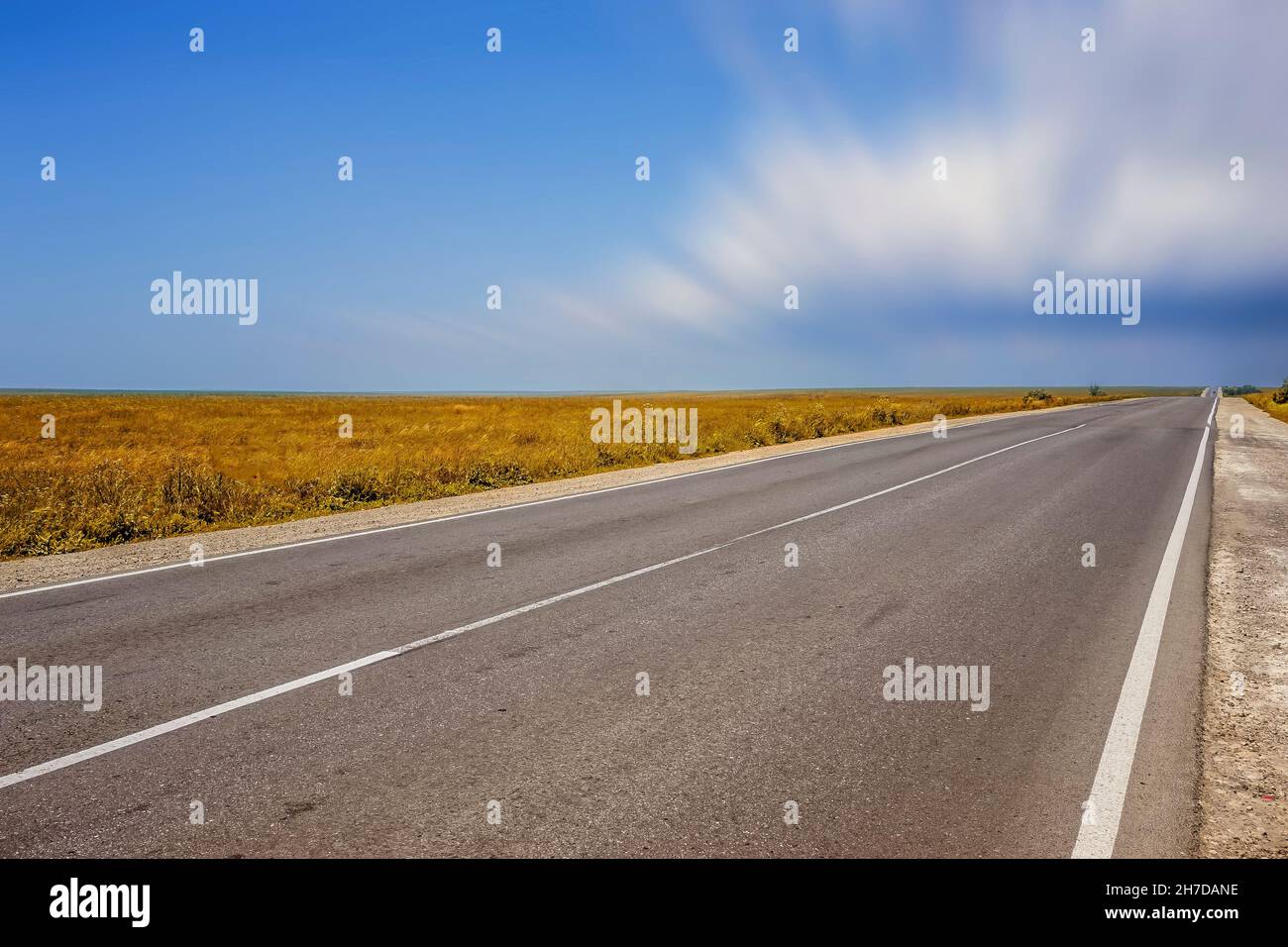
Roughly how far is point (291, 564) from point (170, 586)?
4.01 feet

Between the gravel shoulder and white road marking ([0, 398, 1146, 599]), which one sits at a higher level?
white road marking ([0, 398, 1146, 599])

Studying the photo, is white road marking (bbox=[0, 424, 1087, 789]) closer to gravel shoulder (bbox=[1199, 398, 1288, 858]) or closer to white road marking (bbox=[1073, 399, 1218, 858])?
white road marking (bbox=[1073, 399, 1218, 858])

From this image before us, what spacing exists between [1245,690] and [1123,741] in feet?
4.84

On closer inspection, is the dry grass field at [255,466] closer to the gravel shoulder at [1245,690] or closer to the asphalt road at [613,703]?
the asphalt road at [613,703]

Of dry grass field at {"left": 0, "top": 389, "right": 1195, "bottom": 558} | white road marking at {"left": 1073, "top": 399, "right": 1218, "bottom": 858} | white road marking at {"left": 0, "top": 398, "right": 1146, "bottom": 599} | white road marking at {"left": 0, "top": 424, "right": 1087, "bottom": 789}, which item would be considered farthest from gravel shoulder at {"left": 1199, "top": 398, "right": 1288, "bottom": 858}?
dry grass field at {"left": 0, "top": 389, "right": 1195, "bottom": 558}

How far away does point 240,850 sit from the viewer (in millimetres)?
3256

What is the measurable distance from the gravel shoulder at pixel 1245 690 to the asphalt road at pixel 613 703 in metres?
0.14

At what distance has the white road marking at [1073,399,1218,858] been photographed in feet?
11.0

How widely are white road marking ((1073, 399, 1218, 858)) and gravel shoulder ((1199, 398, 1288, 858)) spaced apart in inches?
12.7

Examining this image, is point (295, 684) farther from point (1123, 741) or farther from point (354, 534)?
point (354, 534)

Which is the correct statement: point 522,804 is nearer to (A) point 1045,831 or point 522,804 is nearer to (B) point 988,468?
(A) point 1045,831

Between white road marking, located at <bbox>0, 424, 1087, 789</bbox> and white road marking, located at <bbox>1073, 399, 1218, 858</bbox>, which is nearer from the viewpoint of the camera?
white road marking, located at <bbox>1073, 399, 1218, 858</bbox>

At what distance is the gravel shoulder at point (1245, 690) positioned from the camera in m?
3.49
